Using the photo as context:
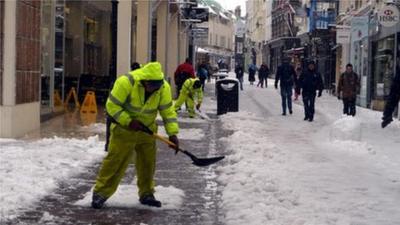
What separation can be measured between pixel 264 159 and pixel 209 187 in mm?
2299

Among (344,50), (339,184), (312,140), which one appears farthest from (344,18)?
(339,184)

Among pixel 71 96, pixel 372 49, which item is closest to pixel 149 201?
pixel 71 96

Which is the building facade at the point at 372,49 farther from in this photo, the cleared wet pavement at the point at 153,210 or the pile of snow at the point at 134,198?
the pile of snow at the point at 134,198

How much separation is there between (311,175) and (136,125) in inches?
140

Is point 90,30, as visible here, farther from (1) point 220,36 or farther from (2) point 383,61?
(1) point 220,36

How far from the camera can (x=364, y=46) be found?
100.0 feet

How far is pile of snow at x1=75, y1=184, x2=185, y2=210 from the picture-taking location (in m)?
8.35

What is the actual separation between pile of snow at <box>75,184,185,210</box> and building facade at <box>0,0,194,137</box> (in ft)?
17.3

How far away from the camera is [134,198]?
28.4ft

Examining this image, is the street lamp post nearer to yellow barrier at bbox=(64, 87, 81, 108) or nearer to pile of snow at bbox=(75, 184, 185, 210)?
pile of snow at bbox=(75, 184, 185, 210)

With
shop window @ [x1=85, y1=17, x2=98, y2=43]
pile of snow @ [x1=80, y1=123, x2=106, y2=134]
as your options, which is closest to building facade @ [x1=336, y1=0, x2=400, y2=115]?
pile of snow @ [x1=80, y1=123, x2=106, y2=134]

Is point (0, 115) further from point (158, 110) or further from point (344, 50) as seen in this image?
point (344, 50)

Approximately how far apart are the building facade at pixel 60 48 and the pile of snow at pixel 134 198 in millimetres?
5269

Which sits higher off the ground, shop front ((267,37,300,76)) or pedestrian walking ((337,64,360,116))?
shop front ((267,37,300,76))
